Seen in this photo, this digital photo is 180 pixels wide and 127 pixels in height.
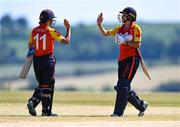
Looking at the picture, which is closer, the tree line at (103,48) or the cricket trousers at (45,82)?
the cricket trousers at (45,82)

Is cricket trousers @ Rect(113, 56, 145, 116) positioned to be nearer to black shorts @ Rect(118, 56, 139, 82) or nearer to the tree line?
black shorts @ Rect(118, 56, 139, 82)

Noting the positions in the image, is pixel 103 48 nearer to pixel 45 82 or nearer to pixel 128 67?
pixel 128 67

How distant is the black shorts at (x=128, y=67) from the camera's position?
21.1 m

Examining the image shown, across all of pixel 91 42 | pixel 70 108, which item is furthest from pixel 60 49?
pixel 70 108

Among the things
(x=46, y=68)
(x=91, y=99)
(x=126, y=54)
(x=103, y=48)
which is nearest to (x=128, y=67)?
(x=126, y=54)

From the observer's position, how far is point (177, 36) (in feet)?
626

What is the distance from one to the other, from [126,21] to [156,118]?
8.44 ft

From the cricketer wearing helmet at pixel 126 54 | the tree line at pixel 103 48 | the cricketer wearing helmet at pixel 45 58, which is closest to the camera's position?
the cricketer wearing helmet at pixel 45 58

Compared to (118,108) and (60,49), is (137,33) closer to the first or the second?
(118,108)

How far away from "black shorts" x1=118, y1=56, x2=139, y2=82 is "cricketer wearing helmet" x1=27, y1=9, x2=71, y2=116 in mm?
1365

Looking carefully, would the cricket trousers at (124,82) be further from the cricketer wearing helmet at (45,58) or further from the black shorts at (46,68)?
the black shorts at (46,68)

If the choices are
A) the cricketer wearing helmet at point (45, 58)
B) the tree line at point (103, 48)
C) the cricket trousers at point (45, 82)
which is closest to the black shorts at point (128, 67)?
the cricketer wearing helmet at point (45, 58)

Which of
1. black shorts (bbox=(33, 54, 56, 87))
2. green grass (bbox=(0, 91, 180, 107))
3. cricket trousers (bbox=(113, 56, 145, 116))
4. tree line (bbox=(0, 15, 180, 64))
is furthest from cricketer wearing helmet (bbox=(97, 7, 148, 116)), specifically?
tree line (bbox=(0, 15, 180, 64))

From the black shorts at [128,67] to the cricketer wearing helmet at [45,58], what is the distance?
53.7 inches
